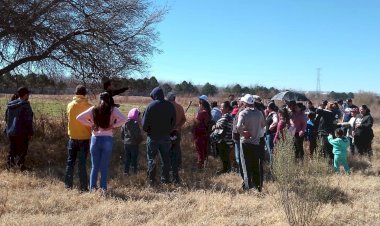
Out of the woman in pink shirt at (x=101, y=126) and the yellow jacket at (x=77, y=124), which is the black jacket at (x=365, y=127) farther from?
the yellow jacket at (x=77, y=124)

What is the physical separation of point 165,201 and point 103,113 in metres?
1.70

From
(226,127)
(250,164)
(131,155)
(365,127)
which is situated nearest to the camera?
(250,164)

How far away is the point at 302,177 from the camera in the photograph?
6.21m

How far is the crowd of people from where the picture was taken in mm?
7055

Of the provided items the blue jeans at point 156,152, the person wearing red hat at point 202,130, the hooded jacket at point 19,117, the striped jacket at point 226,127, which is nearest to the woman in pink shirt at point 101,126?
the blue jeans at point 156,152

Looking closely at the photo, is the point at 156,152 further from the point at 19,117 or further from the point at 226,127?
the point at 19,117

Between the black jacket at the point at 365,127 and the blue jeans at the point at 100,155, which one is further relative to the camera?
the black jacket at the point at 365,127

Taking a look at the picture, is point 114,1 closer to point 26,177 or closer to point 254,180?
point 26,177

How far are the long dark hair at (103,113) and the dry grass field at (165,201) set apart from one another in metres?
1.10

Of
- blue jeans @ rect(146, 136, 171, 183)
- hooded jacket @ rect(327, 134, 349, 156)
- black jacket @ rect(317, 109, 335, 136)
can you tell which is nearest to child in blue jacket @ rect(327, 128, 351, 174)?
hooded jacket @ rect(327, 134, 349, 156)

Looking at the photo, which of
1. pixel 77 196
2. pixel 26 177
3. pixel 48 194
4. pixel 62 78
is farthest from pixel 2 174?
pixel 62 78

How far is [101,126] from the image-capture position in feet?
22.6

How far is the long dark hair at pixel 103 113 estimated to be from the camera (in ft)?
22.5

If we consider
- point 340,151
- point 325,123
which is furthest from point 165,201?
point 325,123
